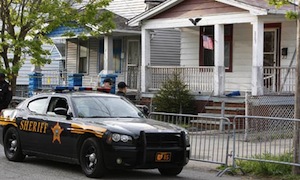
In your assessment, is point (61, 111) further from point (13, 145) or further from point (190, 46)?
point (190, 46)

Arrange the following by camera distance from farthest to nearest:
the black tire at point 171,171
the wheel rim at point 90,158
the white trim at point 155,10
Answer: the white trim at point 155,10, the black tire at point 171,171, the wheel rim at point 90,158

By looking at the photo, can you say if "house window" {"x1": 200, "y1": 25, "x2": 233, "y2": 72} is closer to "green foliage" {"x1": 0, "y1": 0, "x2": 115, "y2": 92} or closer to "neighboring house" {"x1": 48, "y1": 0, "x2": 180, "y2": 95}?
"neighboring house" {"x1": 48, "y1": 0, "x2": 180, "y2": 95}

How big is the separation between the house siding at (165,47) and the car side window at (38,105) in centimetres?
1448

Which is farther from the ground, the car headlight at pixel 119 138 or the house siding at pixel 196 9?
the house siding at pixel 196 9

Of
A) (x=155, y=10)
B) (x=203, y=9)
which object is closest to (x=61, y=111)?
(x=203, y=9)

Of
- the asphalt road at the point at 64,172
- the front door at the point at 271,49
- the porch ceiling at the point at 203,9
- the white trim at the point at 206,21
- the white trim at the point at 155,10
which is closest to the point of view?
the asphalt road at the point at 64,172

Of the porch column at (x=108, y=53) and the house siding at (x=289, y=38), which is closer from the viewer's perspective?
the house siding at (x=289, y=38)

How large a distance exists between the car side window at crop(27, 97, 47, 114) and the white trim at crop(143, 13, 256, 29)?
9064 millimetres

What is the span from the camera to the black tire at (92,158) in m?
9.93

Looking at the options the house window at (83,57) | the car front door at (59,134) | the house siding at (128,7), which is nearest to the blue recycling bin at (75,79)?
the house window at (83,57)

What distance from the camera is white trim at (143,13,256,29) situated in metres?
19.3

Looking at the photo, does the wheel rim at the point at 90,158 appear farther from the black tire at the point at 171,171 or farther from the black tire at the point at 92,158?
the black tire at the point at 171,171

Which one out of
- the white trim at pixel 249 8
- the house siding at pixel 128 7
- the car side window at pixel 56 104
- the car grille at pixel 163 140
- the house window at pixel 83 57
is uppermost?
the house siding at pixel 128 7

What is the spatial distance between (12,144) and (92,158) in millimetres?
2753
